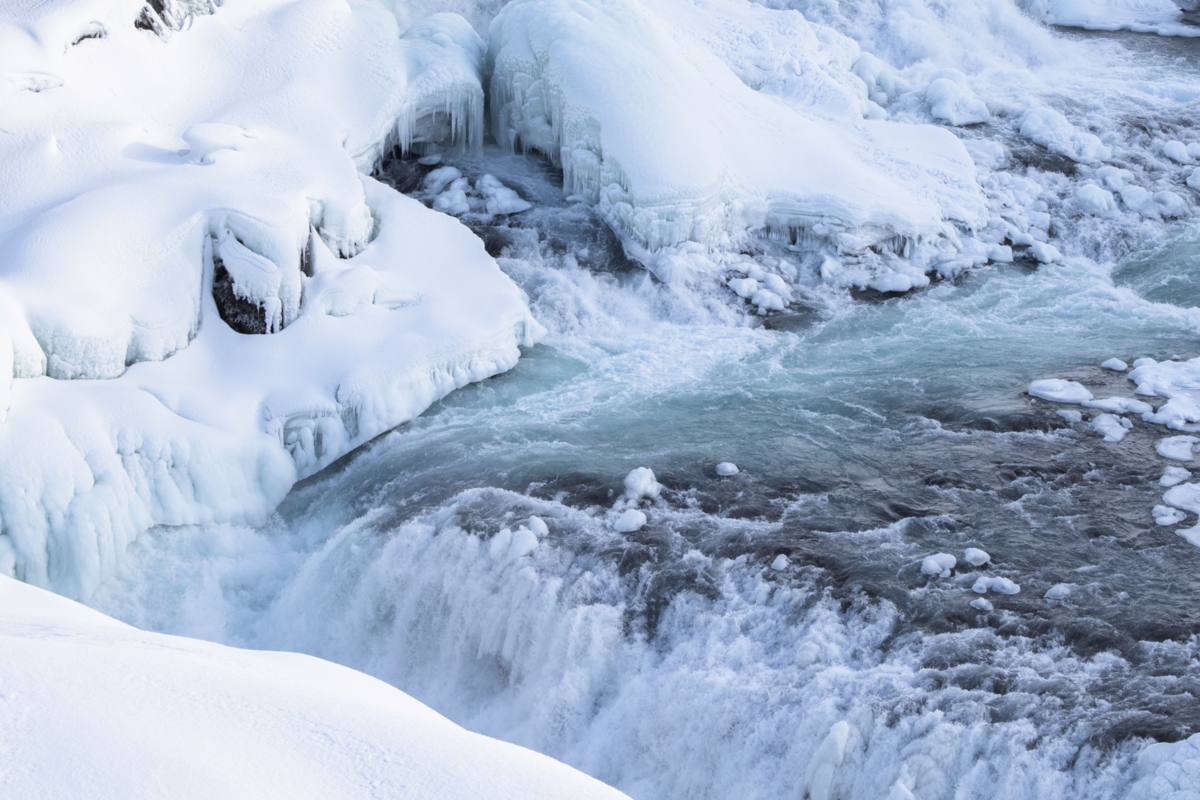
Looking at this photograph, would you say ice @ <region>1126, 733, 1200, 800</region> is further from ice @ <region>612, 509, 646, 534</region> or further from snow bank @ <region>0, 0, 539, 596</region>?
snow bank @ <region>0, 0, 539, 596</region>

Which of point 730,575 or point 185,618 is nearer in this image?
point 730,575

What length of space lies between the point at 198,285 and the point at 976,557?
5862mm

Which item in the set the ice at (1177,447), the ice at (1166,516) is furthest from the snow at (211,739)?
the ice at (1177,447)

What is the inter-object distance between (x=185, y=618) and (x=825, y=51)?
32.4ft

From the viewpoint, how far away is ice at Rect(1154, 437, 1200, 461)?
957cm

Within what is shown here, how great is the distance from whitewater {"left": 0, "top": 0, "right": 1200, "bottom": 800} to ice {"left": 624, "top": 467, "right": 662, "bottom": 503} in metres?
0.03

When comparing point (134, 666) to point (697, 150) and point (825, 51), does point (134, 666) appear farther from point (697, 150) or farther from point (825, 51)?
point (825, 51)

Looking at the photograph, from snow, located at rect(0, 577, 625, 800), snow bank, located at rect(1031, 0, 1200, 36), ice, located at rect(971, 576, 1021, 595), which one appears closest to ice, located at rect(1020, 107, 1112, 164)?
snow bank, located at rect(1031, 0, 1200, 36)

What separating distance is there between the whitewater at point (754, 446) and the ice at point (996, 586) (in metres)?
0.07

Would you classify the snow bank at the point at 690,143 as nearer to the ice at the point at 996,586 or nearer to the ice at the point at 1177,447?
the ice at the point at 1177,447

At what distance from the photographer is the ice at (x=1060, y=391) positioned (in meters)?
10.4

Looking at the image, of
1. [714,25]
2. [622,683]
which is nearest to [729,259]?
[714,25]

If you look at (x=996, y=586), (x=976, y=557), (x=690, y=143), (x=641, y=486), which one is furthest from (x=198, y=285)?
(x=996, y=586)

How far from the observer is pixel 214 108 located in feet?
38.8
